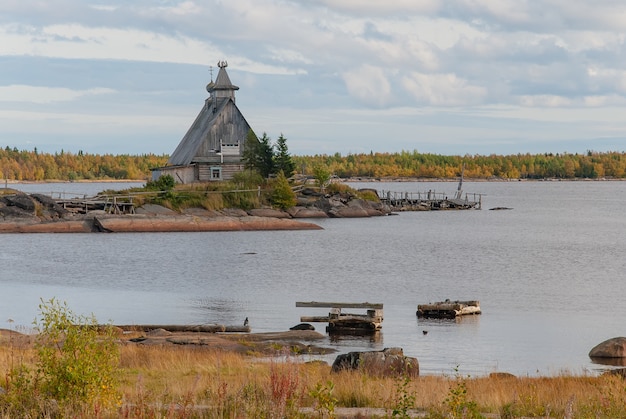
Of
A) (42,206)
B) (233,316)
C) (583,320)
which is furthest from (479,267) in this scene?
(42,206)

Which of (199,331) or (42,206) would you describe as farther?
(42,206)

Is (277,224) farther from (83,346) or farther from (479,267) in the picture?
(83,346)

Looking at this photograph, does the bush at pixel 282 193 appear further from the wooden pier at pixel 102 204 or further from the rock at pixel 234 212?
the wooden pier at pixel 102 204

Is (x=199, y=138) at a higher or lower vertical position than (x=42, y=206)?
higher

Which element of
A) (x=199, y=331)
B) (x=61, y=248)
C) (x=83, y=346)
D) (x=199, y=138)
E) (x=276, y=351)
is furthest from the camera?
(x=199, y=138)

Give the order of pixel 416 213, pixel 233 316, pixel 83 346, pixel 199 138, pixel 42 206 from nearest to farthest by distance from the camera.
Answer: pixel 83 346, pixel 233 316, pixel 42 206, pixel 199 138, pixel 416 213

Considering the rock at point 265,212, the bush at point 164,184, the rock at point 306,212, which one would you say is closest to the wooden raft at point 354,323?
the bush at point 164,184

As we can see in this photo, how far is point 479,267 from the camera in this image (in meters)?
50.1

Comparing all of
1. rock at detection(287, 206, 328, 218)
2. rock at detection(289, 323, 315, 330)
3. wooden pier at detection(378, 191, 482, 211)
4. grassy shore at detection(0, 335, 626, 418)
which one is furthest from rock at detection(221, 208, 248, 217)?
grassy shore at detection(0, 335, 626, 418)

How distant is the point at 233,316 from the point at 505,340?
9.37 meters

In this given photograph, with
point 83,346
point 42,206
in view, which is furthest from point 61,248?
point 83,346

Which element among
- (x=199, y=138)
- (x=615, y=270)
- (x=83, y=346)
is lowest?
(x=615, y=270)

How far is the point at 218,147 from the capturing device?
78625 mm

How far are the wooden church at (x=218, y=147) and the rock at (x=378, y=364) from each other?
6164 centimetres
